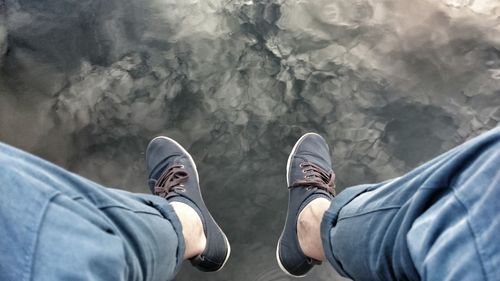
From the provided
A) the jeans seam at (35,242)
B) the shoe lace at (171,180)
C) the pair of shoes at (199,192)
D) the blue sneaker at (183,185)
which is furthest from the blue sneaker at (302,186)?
the jeans seam at (35,242)

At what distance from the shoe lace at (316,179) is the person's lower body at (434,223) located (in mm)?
299

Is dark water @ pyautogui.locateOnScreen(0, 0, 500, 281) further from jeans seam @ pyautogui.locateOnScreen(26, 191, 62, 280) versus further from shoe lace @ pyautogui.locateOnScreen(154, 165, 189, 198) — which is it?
jeans seam @ pyautogui.locateOnScreen(26, 191, 62, 280)

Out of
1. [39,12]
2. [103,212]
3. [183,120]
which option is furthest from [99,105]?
[103,212]

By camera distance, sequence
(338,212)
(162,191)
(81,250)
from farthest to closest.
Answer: (162,191) → (338,212) → (81,250)

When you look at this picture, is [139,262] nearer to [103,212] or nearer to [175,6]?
[103,212]

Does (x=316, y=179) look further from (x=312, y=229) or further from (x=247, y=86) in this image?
(x=247, y=86)

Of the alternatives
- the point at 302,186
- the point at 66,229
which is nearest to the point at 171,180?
the point at 302,186

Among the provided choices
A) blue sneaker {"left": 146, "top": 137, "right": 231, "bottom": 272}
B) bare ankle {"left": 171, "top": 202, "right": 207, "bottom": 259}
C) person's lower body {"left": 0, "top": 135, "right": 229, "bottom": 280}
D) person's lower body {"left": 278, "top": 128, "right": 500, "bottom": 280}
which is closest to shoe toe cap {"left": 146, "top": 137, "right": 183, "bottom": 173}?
blue sneaker {"left": 146, "top": 137, "right": 231, "bottom": 272}

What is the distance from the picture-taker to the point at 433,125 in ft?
3.69

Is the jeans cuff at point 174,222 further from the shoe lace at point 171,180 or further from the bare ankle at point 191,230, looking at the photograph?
the shoe lace at point 171,180

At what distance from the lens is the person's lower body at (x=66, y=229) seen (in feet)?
1.41

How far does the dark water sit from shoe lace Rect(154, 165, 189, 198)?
71 millimetres

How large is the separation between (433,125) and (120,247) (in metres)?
0.88

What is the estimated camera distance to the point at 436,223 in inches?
19.0
